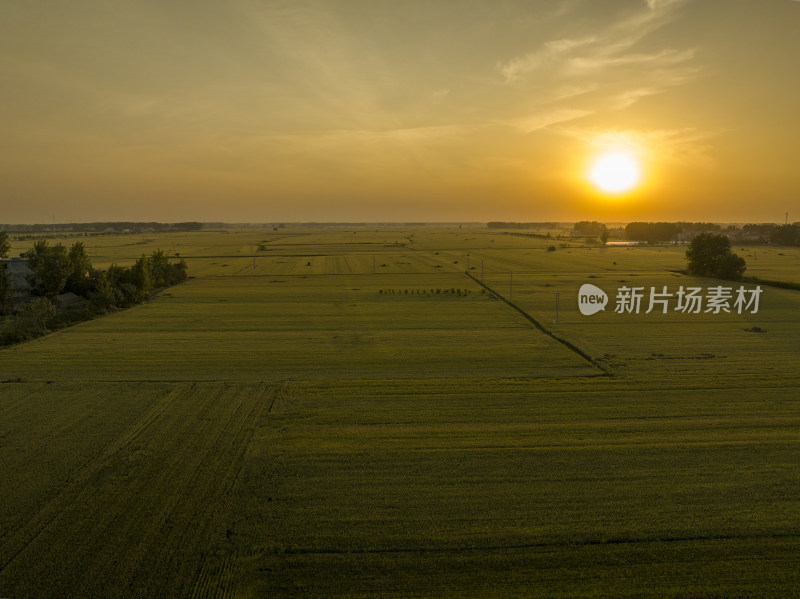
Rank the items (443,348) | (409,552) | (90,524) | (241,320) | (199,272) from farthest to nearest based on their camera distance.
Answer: (199,272), (241,320), (443,348), (90,524), (409,552)

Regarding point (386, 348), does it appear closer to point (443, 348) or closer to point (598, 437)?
point (443, 348)

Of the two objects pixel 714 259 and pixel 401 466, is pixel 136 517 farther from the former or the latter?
pixel 714 259

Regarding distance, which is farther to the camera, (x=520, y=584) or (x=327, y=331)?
(x=327, y=331)

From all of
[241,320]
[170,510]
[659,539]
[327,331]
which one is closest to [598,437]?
[659,539]

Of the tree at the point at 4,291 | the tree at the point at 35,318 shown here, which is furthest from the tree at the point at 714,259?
the tree at the point at 4,291

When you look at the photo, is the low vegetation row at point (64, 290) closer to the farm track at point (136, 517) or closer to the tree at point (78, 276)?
the tree at point (78, 276)

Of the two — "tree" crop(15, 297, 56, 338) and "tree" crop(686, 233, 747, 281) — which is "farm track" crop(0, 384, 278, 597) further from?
"tree" crop(686, 233, 747, 281)

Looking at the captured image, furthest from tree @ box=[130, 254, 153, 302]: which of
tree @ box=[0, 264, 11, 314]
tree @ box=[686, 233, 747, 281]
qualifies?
tree @ box=[686, 233, 747, 281]
